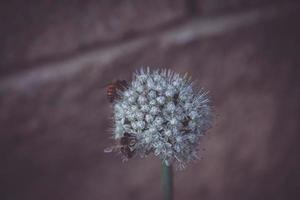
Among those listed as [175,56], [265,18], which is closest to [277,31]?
[265,18]

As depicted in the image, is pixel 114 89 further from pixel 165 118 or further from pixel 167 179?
pixel 167 179

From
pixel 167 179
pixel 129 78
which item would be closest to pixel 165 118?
pixel 167 179

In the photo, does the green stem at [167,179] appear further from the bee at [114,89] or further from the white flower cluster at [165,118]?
the bee at [114,89]

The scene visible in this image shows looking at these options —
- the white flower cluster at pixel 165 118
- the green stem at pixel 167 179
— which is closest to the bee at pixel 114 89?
the white flower cluster at pixel 165 118

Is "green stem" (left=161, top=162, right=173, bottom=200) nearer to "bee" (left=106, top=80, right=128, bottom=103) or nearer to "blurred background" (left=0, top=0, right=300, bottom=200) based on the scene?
"bee" (left=106, top=80, right=128, bottom=103)

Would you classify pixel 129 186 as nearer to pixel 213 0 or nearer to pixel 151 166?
pixel 151 166

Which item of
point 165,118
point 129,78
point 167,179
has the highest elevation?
point 129,78

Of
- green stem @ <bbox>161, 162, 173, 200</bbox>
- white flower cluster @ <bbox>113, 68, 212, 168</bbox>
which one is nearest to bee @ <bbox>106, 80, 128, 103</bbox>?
white flower cluster @ <bbox>113, 68, 212, 168</bbox>
